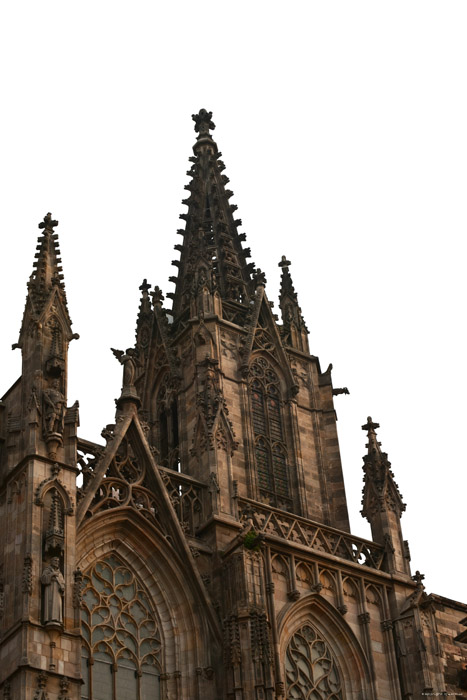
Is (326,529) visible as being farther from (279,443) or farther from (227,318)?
(227,318)

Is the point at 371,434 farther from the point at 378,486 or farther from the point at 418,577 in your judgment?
the point at 418,577

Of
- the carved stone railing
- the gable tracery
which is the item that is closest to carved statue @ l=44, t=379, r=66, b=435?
the gable tracery

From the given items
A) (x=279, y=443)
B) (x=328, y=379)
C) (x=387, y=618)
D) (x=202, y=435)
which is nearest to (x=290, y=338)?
(x=328, y=379)

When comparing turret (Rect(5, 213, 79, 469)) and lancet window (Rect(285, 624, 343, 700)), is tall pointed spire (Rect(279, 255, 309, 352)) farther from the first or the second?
lancet window (Rect(285, 624, 343, 700))

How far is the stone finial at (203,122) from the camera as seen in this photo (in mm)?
48559

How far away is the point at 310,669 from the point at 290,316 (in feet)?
46.6

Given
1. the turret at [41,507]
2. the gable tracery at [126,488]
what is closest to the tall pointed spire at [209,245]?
the gable tracery at [126,488]

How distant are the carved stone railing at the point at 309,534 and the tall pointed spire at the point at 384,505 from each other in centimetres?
41

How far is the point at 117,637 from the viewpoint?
91.8 ft

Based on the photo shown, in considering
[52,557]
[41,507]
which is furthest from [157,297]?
[52,557]

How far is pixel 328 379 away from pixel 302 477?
14.7ft

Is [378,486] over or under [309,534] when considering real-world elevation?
over

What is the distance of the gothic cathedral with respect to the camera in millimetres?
26578

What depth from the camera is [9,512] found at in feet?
89.2
